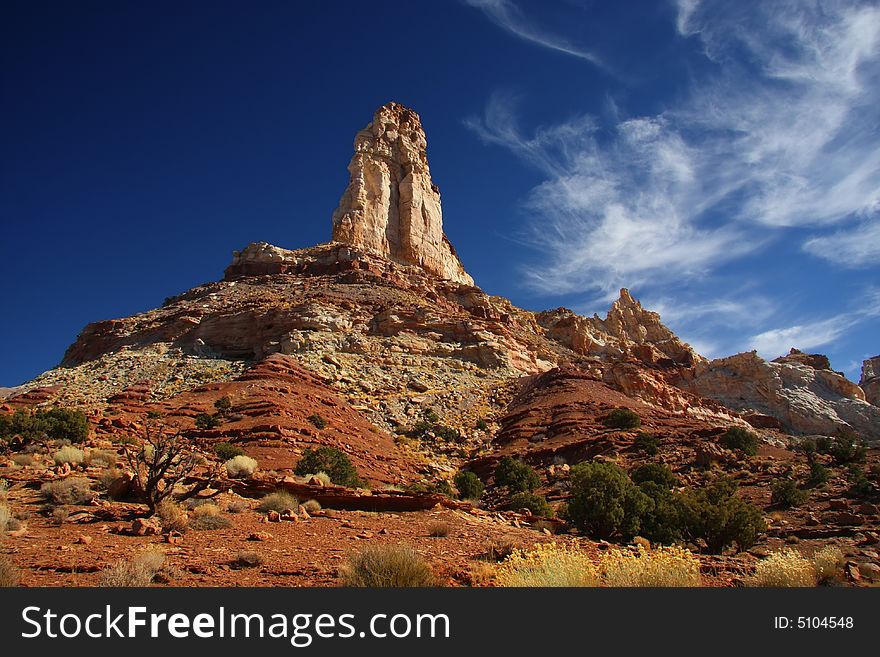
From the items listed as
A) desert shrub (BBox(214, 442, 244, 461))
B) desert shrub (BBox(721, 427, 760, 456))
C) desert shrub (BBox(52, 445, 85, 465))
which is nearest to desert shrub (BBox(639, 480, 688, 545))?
desert shrub (BBox(214, 442, 244, 461))

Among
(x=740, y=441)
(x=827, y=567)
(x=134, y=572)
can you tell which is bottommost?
(x=827, y=567)

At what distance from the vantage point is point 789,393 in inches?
2621

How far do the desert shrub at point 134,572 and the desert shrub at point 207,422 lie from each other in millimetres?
19184

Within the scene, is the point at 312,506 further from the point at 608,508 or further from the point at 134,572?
the point at 608,508

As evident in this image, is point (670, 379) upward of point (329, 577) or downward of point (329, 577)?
upward

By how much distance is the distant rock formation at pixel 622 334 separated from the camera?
7900 cm

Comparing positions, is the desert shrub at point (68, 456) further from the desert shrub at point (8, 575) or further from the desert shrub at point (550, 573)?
the desert shrub at point (550, 573)

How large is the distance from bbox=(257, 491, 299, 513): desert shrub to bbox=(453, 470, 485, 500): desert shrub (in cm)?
1102

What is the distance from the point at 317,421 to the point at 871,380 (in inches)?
3852

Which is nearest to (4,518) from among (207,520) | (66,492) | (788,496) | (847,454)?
(66,492)

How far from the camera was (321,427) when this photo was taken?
2761cm
